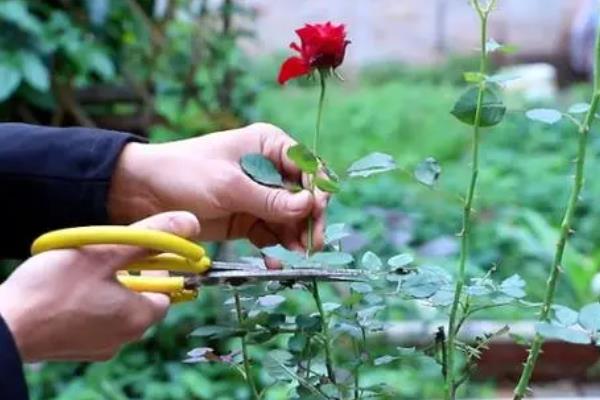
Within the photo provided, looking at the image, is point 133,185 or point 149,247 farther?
point 133,185

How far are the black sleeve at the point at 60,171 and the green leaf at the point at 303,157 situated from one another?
0.55 feet

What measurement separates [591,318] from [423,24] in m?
5.57

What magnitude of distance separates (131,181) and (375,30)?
5369 millimetres

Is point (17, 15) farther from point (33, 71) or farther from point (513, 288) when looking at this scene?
point (513, 288)

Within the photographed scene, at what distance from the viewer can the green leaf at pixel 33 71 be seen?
7.38 feet

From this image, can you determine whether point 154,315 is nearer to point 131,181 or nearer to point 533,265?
point 131,181

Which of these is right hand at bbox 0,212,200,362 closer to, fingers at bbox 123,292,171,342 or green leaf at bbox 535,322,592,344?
fingers at bbox 123,292,171,342

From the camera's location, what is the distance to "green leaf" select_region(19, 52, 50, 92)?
2.25m

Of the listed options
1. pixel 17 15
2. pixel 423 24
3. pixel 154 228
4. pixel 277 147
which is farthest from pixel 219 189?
pixel 423 24

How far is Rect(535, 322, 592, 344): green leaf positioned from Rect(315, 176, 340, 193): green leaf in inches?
5.7

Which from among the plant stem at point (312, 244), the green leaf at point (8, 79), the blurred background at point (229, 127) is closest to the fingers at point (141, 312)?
the plant stem at point (312, 244)

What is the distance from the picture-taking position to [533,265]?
9.43 ft

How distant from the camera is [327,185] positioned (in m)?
0.78

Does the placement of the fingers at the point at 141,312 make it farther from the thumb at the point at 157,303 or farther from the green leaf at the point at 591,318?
the green leaf at the point at 591,318
